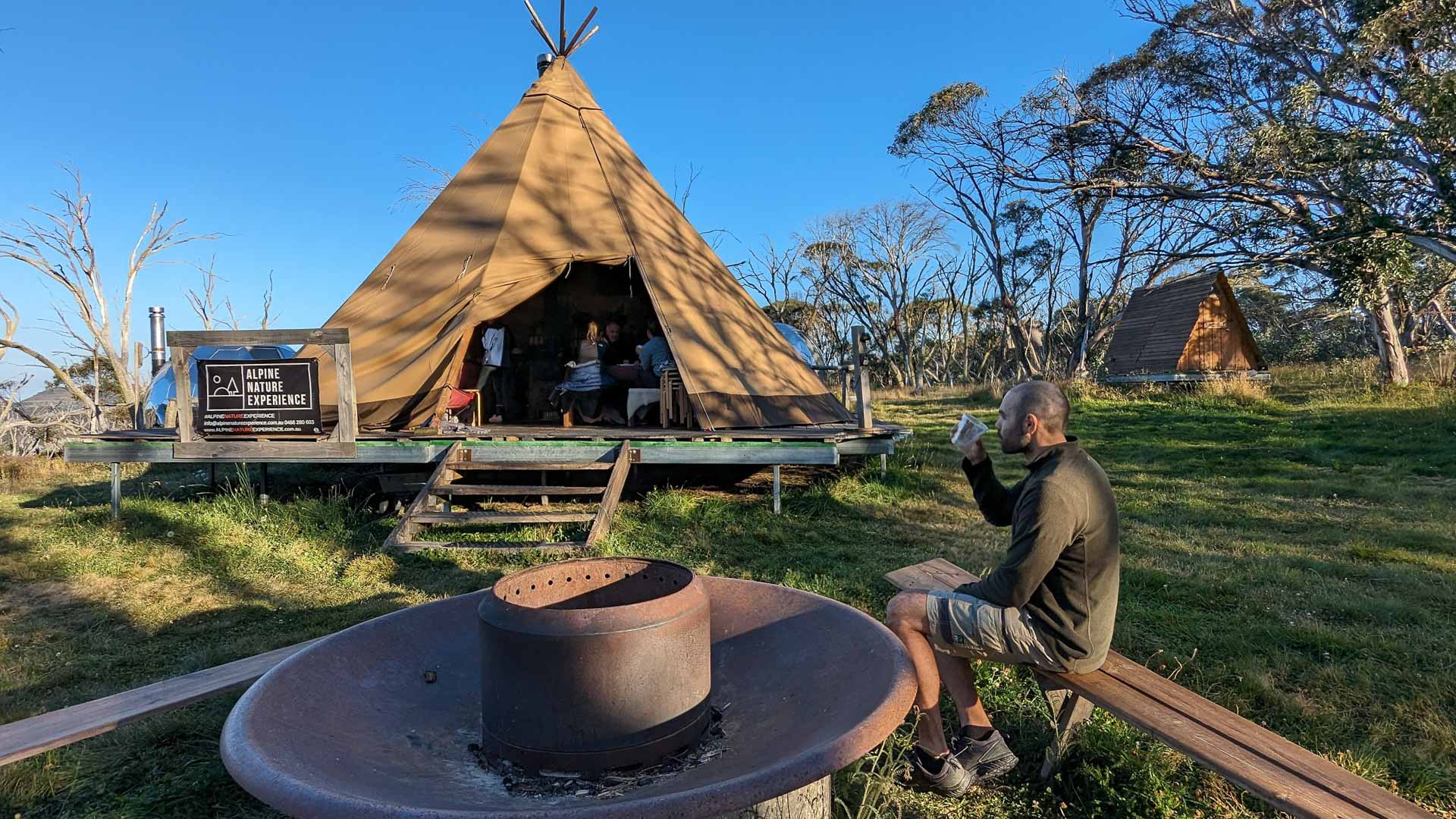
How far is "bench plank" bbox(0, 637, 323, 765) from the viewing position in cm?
245

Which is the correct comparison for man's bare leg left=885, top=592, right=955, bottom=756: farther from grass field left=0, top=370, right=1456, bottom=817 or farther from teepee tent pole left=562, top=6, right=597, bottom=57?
teepee tent pole left=562, top=6, right=597, bottom=57

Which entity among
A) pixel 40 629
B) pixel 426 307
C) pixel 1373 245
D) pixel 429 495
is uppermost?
pixel 1373 245

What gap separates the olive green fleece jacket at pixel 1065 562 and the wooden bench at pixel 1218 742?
14 centimetres

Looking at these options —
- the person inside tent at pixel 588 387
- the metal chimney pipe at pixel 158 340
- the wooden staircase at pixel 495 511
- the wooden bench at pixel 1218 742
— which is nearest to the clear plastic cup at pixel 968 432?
the wooden bench at pixel 1218 742

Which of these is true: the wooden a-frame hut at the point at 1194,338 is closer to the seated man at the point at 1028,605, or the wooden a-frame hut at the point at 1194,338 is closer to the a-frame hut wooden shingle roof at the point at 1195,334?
the a-frame hut wooden shingle roof at the point at 1195,334

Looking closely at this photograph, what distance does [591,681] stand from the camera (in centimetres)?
204

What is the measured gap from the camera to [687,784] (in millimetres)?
1955

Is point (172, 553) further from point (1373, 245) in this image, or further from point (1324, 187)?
point (1373, 245)

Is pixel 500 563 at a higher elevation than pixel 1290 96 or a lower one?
lower

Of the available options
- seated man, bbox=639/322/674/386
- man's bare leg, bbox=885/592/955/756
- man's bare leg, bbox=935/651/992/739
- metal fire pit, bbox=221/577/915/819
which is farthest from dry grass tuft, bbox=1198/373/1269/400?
metal fire pit, bbox=221/577/915/819

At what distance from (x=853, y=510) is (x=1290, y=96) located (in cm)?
1034

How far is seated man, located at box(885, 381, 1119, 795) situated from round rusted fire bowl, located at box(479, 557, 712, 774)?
0.97 meters

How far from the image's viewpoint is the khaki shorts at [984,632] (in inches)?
105

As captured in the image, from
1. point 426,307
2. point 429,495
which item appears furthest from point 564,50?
point 429,495
